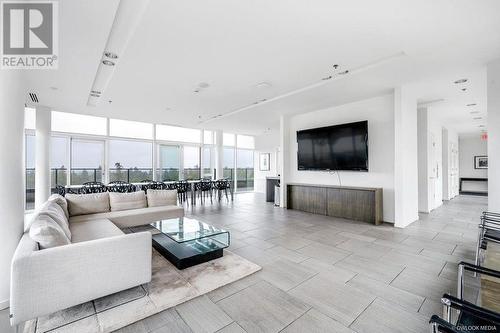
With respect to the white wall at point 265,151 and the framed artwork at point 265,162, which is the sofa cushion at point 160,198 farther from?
the framed artwork at point 265,162

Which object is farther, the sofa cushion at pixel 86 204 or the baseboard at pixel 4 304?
the sofa cushion at pixel 86 204

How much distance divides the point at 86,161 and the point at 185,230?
234 inches

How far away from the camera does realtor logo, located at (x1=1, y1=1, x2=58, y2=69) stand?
2.24 metres

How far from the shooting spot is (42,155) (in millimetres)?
5934

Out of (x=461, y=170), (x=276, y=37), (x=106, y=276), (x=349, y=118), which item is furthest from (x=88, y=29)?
(x=461, y=170)

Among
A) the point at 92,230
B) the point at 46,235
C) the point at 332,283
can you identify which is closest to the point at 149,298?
the point at 46,235

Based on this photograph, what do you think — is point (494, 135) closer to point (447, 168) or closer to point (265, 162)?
point (447, 168)

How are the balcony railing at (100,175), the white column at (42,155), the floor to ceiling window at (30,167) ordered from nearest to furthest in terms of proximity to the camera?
the white column at (42,155)
the floor to ceiling window at (30,167)
the balcony railing at (100,175)

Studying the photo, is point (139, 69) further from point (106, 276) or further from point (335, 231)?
point (335, 231)

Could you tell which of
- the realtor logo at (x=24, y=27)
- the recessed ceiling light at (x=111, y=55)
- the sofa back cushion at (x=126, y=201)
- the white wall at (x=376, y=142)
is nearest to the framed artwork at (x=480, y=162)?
the white wall at (x=376, y=142)

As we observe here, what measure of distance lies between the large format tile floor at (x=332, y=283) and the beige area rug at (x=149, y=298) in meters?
0.12

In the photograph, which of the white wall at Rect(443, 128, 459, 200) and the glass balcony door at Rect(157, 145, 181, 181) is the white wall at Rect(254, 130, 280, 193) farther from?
the white wall at Rect(443, 128, 459, 200)

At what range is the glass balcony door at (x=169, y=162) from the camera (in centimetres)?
891

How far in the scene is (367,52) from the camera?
3.25 metres
